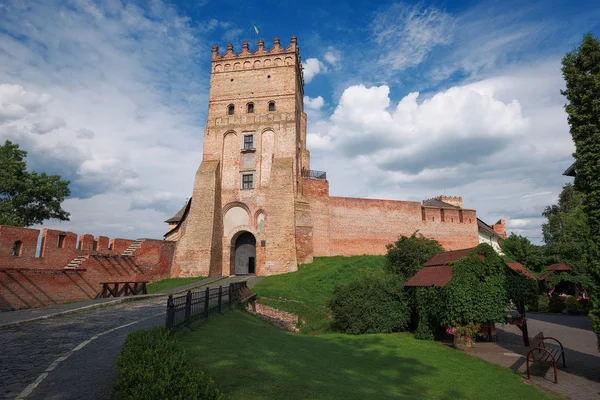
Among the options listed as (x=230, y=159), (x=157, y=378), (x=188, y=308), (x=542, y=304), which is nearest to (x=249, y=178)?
(x=230, y=159)

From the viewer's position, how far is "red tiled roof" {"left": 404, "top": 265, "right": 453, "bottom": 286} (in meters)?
12.3

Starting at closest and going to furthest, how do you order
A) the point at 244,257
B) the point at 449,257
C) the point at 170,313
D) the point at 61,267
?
the point at 170,313, the point at 449,257, the point at 61,267, the point at 244,257

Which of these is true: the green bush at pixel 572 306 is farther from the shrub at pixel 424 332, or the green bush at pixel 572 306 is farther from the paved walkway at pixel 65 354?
the paved walkway at pixel 65 354

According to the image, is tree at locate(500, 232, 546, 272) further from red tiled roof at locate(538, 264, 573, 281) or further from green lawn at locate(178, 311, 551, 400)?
green lawn at locate(178, 311, 551, 400)

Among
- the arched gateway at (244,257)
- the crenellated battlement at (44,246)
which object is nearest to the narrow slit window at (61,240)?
the crenellated battlement at (44,246)

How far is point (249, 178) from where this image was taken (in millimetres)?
29031

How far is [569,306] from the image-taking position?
23.2 m

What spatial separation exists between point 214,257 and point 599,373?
881 inches

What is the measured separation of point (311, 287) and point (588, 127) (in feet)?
50.1

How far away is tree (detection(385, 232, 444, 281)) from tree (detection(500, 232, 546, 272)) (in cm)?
1185

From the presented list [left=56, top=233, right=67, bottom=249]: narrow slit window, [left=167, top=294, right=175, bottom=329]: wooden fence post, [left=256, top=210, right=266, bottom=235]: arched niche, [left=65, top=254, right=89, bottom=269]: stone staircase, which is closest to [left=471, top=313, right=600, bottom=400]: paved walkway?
[left=167, top=294, right=175, bottom=329]: wooden fence post

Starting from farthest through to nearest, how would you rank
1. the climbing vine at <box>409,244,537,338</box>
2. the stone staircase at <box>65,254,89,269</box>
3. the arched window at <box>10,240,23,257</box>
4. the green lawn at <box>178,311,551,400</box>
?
1. the stone staircase at <box>65,254,89,269</box>
2. the arched window at <box>10,240,23,257</box>
3. the climbing vine at <box>409,244,537,338</box>
4. the green lawn at <box>178,311,551,400</box>

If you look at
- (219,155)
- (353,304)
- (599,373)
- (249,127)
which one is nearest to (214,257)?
(219,155)

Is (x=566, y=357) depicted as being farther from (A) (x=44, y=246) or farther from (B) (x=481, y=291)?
(A) (x=44, y=246)
